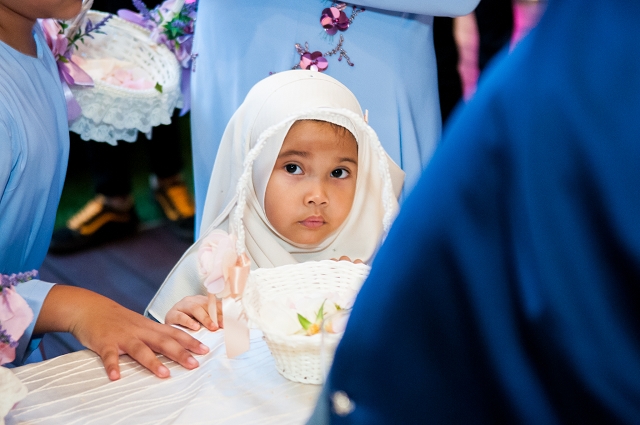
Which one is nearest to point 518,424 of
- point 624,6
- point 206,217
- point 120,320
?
point 624,6

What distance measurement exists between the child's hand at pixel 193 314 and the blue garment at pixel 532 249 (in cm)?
89

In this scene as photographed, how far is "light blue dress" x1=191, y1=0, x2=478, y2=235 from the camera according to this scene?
1704 millimetres

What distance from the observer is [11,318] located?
43.6 inches

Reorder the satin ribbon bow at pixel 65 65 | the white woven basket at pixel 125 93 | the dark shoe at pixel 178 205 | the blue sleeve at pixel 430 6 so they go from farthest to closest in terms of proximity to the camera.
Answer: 1. the dark shoe at pixel 178 205
2. the white woven basket at pixel 125 93
3. the satin ribbon bow at pixel 65 65
4. the blue sleeve at pixel 430 6

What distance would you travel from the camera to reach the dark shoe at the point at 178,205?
3660 mm

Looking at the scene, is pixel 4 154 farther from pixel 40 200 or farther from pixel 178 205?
pixel 178 205

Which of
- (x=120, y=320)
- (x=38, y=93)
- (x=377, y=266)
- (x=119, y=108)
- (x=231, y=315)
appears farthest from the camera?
(x=119, y=108)

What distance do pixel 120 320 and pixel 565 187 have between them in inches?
40.7

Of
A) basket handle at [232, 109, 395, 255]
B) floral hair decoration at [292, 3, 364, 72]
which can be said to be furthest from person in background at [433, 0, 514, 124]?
basket handle at [232, 109, 395, 255]

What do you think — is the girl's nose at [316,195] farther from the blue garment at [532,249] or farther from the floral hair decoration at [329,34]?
the blue garment at [532,249]

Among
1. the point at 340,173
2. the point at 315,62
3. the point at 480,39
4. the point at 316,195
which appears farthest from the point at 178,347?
the point at 480,39

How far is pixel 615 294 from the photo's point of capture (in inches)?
16.3

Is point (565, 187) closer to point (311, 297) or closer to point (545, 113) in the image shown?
point (545, 113)

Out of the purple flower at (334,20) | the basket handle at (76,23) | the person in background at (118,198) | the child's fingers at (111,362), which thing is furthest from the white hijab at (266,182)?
the person in background at (118,198)
